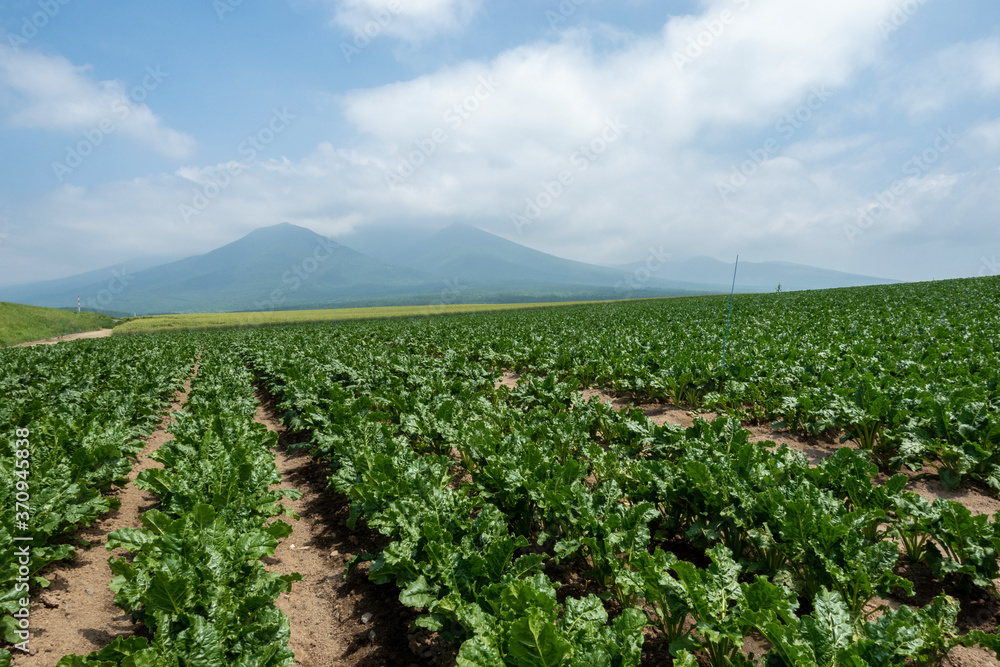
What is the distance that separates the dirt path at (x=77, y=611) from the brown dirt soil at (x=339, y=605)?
4.96ft

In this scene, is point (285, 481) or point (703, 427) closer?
point (703, 427)

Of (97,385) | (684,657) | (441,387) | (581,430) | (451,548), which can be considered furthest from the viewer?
(97,385)

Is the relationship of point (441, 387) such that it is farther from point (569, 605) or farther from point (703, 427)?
point (569, 605)

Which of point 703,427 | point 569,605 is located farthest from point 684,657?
point 703,427

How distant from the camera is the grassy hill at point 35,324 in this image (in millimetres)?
43844

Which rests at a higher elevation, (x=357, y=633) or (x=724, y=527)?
(x=724, y=527)

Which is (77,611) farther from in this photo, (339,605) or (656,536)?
(656,536)

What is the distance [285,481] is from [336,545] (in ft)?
9.34

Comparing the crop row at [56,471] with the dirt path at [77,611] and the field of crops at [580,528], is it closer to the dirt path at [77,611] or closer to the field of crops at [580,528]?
the field of crops at [580,528]

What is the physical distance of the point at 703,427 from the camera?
6039mm

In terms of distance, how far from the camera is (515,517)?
524 cm

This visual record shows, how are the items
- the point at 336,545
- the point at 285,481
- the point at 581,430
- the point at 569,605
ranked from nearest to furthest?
the point at 569,605
the point at 336,545
the point at 581,430
the point at 285,481

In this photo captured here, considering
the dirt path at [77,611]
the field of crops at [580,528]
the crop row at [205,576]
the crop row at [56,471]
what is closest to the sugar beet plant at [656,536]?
the field of crops at [580,528]

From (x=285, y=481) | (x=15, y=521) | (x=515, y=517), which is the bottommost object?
(x=285, y=481)
